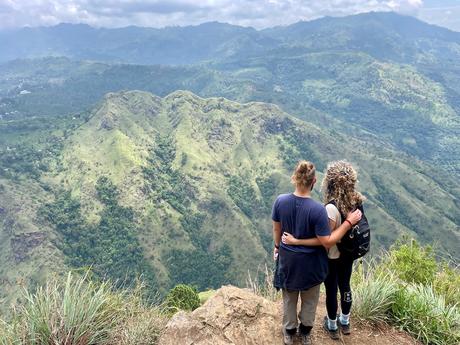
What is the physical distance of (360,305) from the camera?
805 centimetres

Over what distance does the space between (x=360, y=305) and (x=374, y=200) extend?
669ft

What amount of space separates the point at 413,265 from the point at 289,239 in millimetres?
7479

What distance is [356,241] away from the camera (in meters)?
6.81

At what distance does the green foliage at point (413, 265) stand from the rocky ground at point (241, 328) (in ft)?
12.3

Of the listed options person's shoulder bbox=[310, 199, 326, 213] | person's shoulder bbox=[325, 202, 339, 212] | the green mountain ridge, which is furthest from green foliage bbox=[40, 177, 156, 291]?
person's shoulder bbox=[310, 199, 326, 213]

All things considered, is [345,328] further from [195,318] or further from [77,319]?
[77,319]

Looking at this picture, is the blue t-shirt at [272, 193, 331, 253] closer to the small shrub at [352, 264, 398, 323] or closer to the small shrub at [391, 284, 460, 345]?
the small shrub at [352, 264, 398, 323]

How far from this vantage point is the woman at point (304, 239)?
21.1ft

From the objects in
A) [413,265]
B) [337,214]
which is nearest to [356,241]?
[337,214]

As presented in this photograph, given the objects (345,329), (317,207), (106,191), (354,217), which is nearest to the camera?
(317,207)

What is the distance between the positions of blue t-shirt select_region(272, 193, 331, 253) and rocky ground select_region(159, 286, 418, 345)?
6.02 ft

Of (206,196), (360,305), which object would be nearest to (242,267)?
(206,196)

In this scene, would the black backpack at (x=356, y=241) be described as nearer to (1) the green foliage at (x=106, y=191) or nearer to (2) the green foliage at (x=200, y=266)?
(2) the green foliage at (x=200, y=266)

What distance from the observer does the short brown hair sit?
643 centimetres
